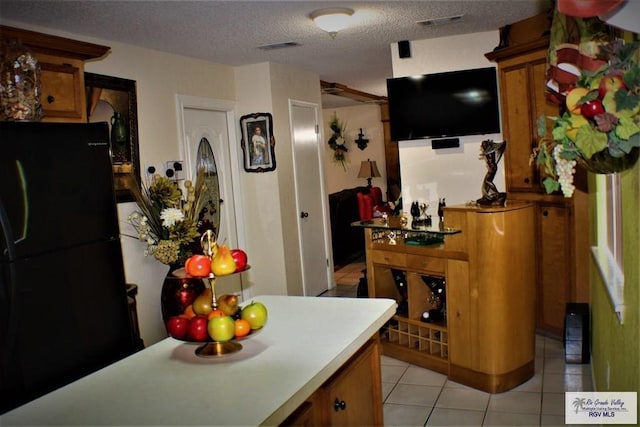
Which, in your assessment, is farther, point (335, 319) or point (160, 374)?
point (335, 319)

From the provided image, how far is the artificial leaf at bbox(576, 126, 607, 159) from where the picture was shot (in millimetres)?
1238

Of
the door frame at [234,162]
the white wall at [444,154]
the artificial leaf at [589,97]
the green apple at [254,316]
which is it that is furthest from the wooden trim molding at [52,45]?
the artificial leaf at [589,97]

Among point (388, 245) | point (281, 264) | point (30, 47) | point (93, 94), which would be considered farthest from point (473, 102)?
point (30, 47)

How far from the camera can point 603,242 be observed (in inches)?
116

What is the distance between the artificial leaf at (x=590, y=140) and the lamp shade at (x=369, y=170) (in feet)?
26.7

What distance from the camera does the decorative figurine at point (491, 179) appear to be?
3.25 m

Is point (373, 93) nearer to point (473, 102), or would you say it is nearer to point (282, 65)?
point (282, 65)

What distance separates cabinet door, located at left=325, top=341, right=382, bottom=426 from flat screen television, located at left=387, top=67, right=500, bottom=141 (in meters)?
2.93

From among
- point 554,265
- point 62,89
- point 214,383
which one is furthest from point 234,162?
point 214,383

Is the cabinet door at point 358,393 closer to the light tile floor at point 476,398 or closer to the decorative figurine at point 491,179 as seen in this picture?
the light tile floor at point 476,398

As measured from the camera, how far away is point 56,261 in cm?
255

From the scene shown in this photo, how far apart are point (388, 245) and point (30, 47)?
2514 mm

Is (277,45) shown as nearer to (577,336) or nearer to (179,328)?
(577,336)

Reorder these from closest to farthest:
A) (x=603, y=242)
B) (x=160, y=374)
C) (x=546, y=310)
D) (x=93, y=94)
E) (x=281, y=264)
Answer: (x=160, y=374) < (x=603, y=242) < (x=93, y=94) < (x=546, y=310) < (x=281, y=264)
